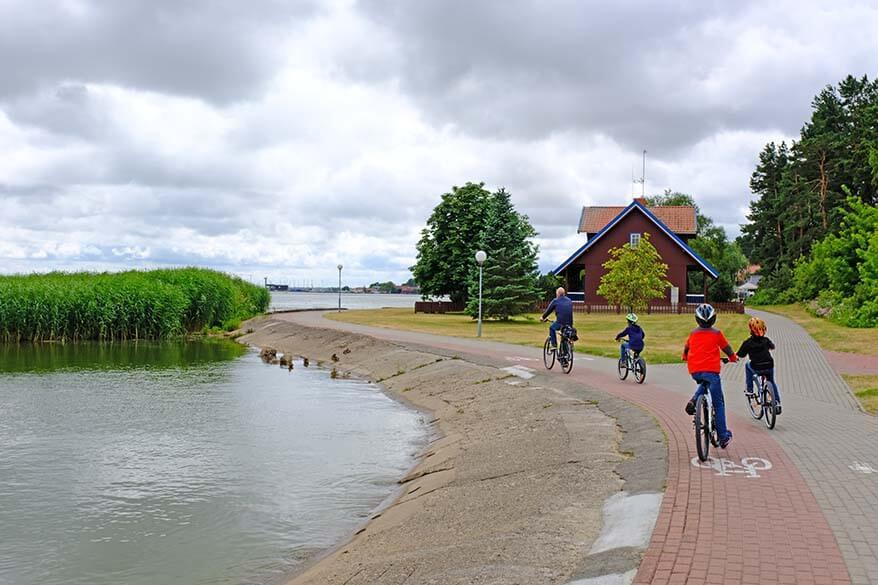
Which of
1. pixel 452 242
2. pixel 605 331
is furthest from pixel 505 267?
pixel 452 242

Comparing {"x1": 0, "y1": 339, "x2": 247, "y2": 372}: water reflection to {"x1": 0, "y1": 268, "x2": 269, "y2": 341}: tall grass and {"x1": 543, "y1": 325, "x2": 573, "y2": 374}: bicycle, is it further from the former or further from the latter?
{"x1": 543, "y1": 325, "x2": 573, "y2": 374}: bicycle

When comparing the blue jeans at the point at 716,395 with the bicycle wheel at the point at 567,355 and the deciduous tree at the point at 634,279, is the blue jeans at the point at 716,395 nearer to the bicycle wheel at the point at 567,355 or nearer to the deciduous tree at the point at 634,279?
the bicycle wheel at the point at 567,355

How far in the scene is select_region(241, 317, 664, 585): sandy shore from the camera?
7125 millimetres

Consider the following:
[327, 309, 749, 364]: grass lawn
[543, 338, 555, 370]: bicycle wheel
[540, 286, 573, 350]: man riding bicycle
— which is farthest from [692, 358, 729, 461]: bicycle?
[327, 309, 749, 364]: grass lawn

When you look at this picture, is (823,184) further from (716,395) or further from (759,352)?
(716,395)

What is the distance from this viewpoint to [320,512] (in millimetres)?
11477

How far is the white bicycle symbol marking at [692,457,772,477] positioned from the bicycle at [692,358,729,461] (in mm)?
121

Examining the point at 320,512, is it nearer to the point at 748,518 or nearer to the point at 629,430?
the point at 629,430

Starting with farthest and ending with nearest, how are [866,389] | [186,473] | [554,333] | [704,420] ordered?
[554,333]
[866,389]
[186,473]
[704,420]

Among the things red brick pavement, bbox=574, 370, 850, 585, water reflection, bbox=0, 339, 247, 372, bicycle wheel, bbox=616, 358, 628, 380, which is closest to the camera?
red brick pavement, bbox=574, 370, 850, 585

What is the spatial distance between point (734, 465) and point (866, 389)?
985cm

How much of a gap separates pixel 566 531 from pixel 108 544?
5879mm

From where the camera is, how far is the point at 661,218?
6794 cm

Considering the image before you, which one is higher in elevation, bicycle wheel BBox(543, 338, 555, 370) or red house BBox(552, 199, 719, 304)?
red house BBox(552, 199, 719, 304)
